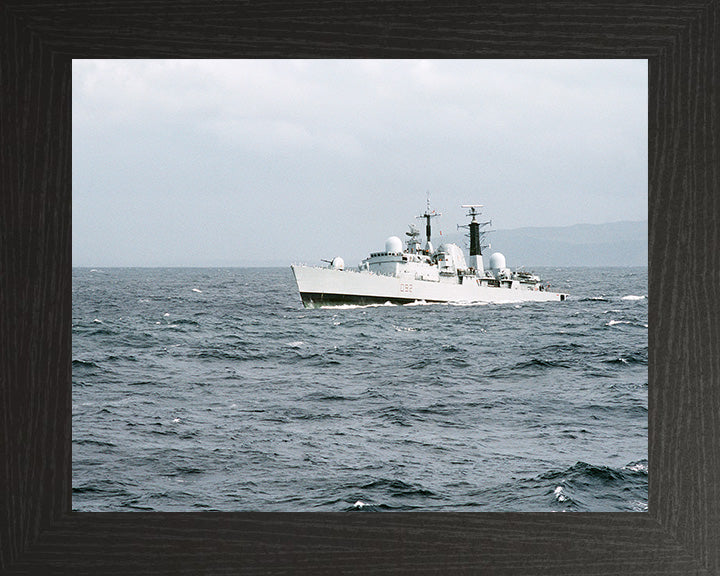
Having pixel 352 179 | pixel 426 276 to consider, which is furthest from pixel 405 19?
pixel 352 179

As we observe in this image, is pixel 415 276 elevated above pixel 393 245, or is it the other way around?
pixel 393 245

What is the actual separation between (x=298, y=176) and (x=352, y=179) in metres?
3.38

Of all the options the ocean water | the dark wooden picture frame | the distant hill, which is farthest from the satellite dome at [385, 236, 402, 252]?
the dark wooden picture frame

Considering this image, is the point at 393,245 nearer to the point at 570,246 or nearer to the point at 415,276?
the point at 415,276

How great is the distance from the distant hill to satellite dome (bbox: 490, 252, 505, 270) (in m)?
3.13

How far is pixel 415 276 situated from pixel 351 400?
507 cm

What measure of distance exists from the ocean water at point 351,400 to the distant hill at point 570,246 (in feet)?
5.17

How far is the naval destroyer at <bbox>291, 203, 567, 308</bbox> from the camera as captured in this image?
31.4 ft

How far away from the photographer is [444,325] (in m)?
18.1

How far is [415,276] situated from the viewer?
980 cm

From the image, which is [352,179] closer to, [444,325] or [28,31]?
[444,325]

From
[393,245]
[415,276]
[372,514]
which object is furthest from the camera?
[415,276]

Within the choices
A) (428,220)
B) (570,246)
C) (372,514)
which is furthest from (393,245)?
(372,514)

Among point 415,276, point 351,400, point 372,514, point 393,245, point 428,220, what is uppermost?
point 428,220
